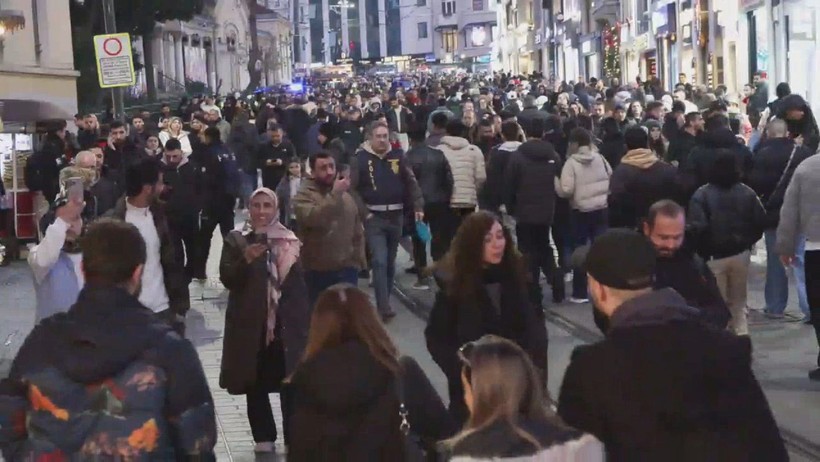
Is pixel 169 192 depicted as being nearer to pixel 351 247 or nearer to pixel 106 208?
pixel 106 208

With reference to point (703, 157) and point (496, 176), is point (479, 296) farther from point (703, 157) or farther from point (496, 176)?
point (496, 176)

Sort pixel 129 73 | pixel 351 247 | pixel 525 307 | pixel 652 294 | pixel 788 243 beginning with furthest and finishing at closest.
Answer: pixel 129 73
pixel 351 247
pixel 788 243
pixel 525 307
pixel 652 294

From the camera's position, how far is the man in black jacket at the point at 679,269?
6905 mm

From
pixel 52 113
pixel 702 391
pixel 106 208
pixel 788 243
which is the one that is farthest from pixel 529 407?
pixel 52 113

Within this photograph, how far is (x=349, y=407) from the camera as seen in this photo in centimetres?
509

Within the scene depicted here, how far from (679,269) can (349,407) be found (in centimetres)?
240

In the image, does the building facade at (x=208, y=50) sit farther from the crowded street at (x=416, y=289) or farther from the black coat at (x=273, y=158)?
the black coat at (x=273, y=158)

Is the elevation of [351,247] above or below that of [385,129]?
below

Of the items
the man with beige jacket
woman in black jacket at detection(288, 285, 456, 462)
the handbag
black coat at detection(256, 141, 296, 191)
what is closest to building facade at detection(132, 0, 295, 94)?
black coat at detection(256, 141, 296, 191)

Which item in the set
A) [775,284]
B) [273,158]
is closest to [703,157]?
[775,284]

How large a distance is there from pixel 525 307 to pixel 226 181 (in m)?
9.20

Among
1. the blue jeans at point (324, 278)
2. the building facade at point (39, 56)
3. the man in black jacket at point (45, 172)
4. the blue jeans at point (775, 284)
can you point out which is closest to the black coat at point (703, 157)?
the blue jeans at point (775, 284)

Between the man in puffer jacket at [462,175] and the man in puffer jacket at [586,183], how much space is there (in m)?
1.17

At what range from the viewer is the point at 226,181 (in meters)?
15.7
